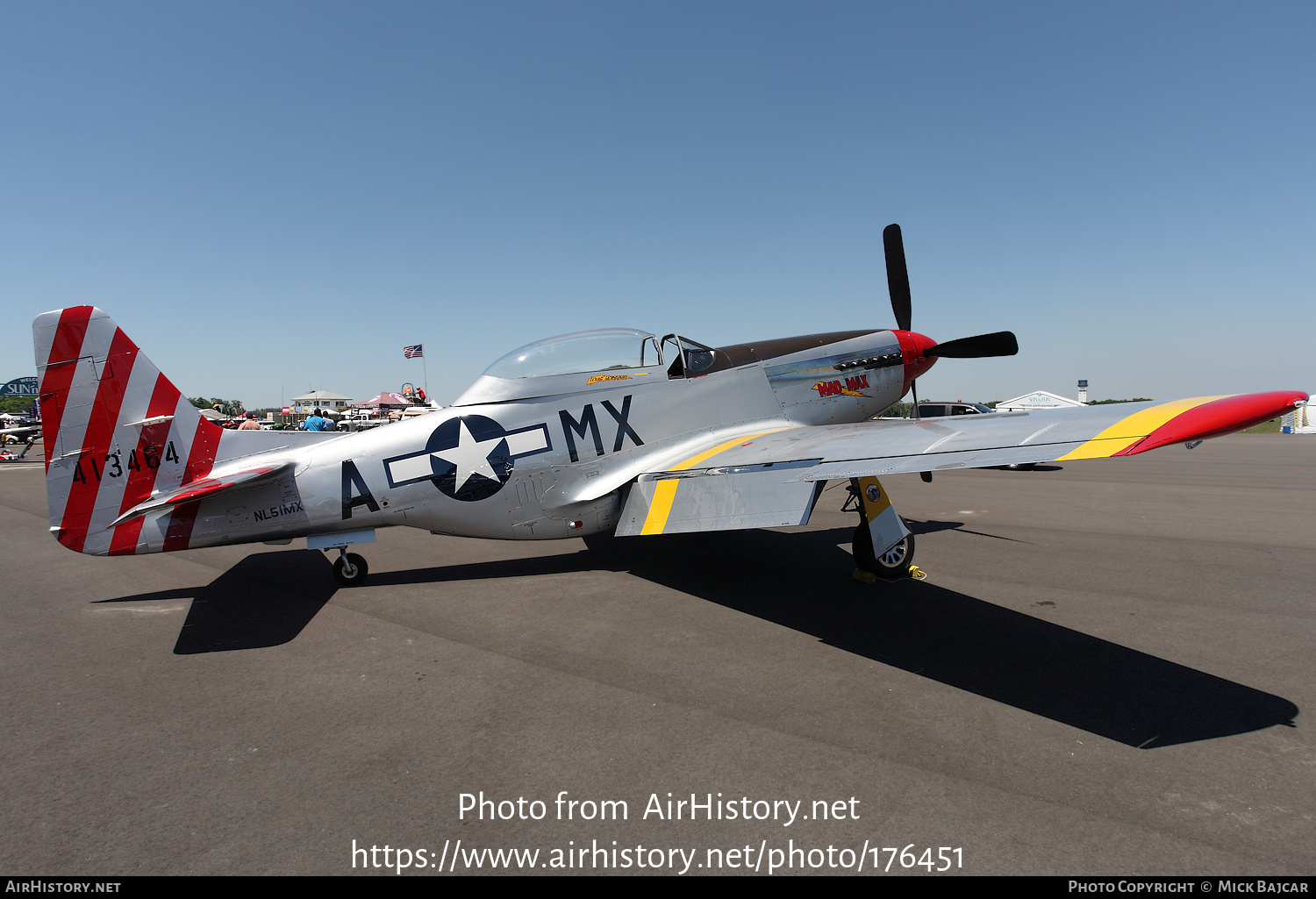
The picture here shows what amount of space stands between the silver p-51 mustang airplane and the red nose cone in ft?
6.04

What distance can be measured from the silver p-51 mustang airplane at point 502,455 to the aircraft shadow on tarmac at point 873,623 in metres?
0.67

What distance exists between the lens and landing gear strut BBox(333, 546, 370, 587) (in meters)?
6.12

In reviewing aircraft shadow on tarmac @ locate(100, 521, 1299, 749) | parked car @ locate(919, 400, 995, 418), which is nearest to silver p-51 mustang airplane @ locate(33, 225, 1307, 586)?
aircraft shadow on tarmac @ locate(100, 521, 1299, 749)

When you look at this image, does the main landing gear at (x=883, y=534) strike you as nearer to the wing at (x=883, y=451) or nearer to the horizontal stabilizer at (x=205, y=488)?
the wing at (x=883, y=451)

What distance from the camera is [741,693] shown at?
3.63 metres

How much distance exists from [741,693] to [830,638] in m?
1.19

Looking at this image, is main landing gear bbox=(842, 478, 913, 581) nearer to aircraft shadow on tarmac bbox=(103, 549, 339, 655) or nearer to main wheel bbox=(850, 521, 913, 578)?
main wheel bbox=(850, 521, 913, 578)

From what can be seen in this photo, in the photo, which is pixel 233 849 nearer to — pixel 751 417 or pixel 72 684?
pixel 72 684

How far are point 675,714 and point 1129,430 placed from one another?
318 centimetres

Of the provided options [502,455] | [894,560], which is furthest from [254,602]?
[894,560]

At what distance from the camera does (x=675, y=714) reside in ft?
11.2

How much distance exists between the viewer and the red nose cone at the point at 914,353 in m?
7.63

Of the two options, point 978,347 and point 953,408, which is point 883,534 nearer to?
point 978,347
